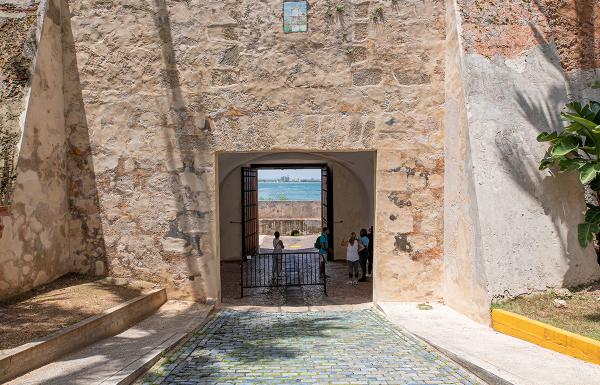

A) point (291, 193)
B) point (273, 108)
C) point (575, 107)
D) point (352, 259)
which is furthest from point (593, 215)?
point (291, 193)

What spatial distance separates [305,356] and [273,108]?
11.9ft

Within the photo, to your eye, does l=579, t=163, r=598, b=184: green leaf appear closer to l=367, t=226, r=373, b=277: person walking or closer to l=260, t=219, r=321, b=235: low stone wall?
l=367, t=226, r=373, b=277: person walking

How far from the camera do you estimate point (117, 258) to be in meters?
6.77

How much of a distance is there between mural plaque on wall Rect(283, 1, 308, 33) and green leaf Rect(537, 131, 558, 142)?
3.51 meters

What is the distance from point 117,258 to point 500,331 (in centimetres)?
530

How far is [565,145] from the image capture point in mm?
5230

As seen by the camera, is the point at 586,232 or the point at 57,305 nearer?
the point at 57,305

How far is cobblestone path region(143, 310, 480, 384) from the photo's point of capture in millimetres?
3902

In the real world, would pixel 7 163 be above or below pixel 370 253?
above

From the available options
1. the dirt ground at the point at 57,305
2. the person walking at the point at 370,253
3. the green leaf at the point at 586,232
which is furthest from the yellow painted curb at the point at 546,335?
the person walking at the point at 370,253

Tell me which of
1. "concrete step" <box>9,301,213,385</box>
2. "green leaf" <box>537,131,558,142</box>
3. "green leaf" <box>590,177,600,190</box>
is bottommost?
"concrete step" <box>9,301,213,385</box>

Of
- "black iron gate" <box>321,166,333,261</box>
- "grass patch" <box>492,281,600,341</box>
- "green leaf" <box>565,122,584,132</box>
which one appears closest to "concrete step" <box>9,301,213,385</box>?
"grass patch" <box>492,281,600,341</box>

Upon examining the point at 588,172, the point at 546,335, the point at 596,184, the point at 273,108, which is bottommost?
the point at 546,335

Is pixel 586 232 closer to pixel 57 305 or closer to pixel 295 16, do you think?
pixel 295 16
